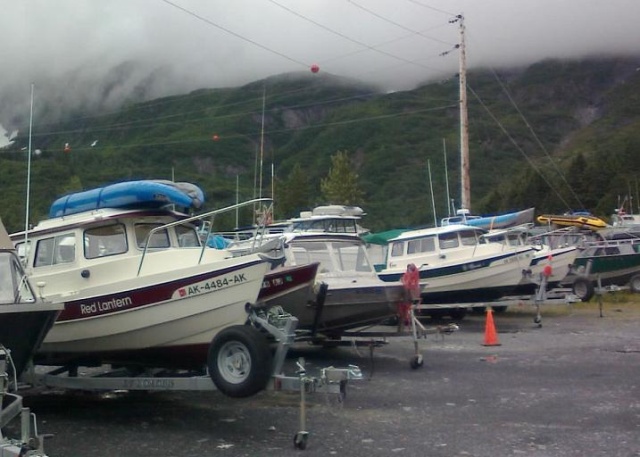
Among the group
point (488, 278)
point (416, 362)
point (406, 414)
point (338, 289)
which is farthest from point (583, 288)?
point (406, 414)

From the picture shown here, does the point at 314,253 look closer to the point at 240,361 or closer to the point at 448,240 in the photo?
the point at 240,361

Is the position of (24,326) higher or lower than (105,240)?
lower

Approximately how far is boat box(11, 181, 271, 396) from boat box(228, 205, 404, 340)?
1.47 m

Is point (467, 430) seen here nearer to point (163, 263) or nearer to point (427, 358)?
point (163, 263)

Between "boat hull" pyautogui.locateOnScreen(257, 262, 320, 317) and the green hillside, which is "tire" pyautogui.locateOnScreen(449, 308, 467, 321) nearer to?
"boat hull" pyautogui.locateOnScreen(257, 262, 320, 317)

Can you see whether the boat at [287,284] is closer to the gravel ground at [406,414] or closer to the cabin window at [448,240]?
the gravel ground at [406,414]

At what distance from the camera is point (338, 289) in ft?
40.9

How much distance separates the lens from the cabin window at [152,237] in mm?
10375

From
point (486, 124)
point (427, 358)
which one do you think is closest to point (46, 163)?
point (427, 358)

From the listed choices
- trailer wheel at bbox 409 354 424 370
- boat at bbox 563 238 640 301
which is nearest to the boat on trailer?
trailer wheel at bbox 409 354 424 370

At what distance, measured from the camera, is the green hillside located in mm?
60156

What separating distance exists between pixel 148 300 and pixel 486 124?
100.0 meters

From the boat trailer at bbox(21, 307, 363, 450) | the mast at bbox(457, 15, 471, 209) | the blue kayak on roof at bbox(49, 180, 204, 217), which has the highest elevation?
the mast at bbox(457, 15, 471, 209)

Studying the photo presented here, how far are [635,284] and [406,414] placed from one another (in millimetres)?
18041
